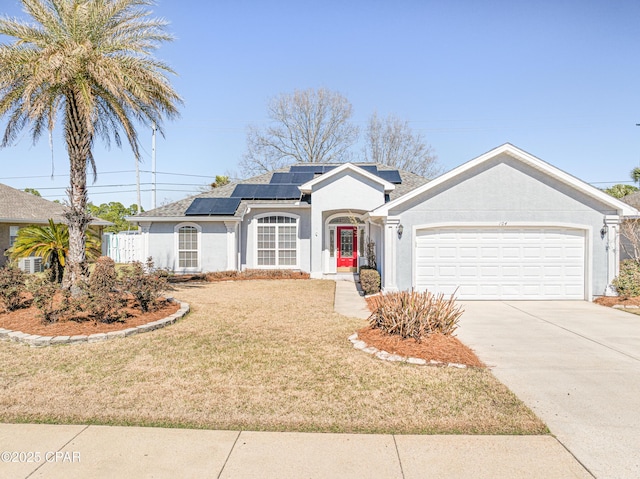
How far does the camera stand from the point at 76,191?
10.8 meters

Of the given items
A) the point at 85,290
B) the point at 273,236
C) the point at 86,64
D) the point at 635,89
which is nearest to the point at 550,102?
the point at 635,89

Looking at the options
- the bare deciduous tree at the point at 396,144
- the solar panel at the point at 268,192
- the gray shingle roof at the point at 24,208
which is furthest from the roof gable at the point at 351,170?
the bare deciduous tree at the point at 396,144

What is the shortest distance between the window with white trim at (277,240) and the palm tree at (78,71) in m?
8.07

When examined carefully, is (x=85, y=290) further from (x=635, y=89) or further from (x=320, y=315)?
(x=635, y=89)

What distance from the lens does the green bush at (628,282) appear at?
12.1 metres

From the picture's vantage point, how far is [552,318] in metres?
9.92

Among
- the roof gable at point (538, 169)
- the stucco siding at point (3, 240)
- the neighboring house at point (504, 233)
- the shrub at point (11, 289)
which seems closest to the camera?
the shrub at point (11, 289)

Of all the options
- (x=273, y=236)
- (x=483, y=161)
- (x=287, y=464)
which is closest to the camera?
(x=287, y=464)

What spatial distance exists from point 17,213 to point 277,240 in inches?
527

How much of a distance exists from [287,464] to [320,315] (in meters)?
6.49

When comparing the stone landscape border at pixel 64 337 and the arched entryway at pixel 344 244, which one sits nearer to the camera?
the stone landscape border at pixel 64 337

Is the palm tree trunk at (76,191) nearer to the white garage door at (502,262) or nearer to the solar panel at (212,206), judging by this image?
the solar panel at (212,206)

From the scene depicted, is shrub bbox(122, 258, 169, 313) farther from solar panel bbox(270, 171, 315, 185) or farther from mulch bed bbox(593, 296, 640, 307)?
mulch bed bbox(593, 296, 640, 307)

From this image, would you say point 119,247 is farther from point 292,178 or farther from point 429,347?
point 429,347
